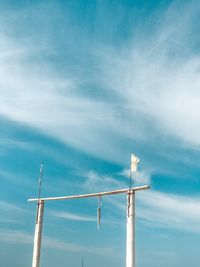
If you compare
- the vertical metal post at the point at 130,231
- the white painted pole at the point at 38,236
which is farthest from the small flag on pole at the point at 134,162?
the white painted pole at the point at 38,236

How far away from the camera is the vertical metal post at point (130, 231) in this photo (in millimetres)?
24969

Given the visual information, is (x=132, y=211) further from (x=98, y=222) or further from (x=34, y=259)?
(x=34, y=259)

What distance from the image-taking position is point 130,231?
25609 mm

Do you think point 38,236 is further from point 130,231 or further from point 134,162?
point 134,162

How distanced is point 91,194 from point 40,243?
667 centimetres

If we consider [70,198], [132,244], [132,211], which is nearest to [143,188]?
[132,211]

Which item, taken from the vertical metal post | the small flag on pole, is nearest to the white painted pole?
the vertical metal post

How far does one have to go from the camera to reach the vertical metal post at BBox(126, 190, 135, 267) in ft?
81.9

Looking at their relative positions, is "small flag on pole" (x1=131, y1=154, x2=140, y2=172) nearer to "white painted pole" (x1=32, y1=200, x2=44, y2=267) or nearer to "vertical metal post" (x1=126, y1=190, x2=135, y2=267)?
"vertical metal post" (x1=126, y1=190, x2=135, y2=267)

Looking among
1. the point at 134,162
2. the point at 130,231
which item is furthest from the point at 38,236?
the point at 134,162

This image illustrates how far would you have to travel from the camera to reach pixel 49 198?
32438 mm

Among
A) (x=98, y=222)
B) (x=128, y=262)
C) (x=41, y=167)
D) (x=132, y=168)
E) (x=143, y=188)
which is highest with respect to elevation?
(x=41, y=167)

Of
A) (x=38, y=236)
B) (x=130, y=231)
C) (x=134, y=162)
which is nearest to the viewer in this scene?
(x=130, y=231)

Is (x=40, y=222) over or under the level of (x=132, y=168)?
under
